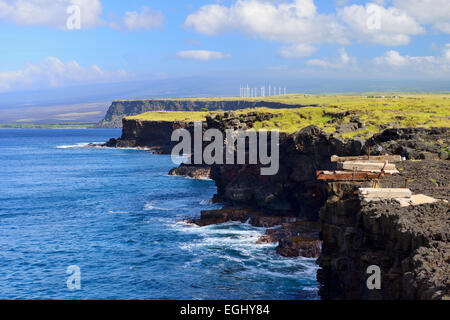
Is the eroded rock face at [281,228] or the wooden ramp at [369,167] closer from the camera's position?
the wooden ramp at [369,167]

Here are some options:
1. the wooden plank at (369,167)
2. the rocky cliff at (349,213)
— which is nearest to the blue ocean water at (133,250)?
the rocky cliff at (349,213)

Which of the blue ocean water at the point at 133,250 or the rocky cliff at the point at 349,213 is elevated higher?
the rocky cliff at the point at 349,213

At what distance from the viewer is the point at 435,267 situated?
1872cm

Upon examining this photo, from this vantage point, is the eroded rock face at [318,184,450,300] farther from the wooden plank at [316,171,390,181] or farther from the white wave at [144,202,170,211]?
the white wave at [144,202,170,211]

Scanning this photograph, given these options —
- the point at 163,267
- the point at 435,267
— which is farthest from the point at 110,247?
the point at 435,267

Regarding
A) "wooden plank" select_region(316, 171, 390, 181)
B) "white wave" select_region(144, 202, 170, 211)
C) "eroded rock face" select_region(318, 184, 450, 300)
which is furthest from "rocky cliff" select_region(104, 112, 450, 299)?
"white wave" select_region(144, 202, 170, 211)

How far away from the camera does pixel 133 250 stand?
2061 inches

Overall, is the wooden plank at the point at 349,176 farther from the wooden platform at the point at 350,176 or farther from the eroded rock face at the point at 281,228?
the eroded rock face at the point at 281,228

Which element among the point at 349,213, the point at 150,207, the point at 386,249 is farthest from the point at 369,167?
the point at 150,207

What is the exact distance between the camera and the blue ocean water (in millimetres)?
40500

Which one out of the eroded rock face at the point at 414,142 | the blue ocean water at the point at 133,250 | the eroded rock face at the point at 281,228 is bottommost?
the blue ocean water at the point at 133,250

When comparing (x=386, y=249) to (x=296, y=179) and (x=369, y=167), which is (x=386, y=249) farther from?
(x=296, y=179)

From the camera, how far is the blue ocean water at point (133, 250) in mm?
40500
